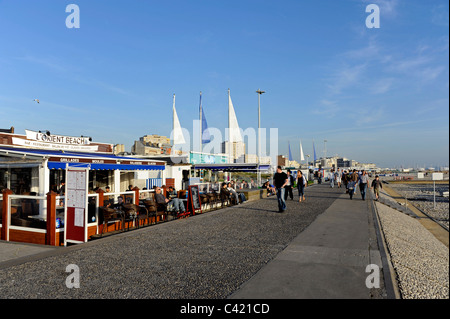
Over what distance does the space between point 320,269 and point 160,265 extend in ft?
8.37

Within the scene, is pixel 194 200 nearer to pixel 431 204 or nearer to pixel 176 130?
pixel 176 130

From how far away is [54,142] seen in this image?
1897 cm

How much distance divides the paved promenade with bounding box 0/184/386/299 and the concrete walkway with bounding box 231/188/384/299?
0.01 meters

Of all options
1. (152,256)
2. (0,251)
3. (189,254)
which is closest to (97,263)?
(152,256)

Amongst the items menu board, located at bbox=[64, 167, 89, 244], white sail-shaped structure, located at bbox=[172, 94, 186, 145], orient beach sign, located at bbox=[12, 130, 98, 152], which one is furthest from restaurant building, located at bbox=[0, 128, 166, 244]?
white sail-shaped structure, located at bbox=[172, 94, 186, 145]

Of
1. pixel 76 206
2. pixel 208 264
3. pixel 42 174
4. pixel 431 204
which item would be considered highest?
pixel 42 174

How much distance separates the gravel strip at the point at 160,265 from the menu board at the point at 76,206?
764 mm

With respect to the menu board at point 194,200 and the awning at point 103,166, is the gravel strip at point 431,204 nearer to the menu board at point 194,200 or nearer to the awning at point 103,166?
the menu board at point 194,200

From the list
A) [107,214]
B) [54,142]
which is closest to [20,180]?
[107,214]

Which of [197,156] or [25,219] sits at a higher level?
[197,156]

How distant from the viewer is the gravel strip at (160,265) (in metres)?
3.99
